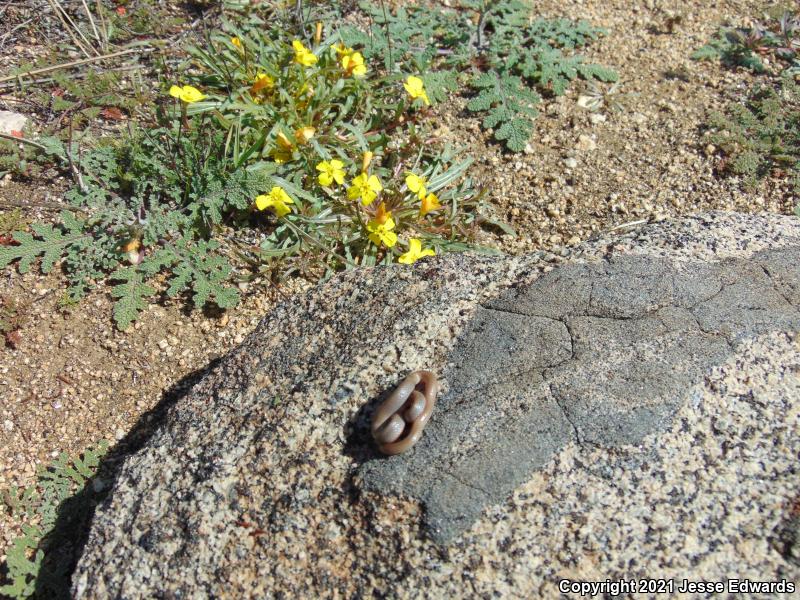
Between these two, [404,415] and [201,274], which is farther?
[201,274]

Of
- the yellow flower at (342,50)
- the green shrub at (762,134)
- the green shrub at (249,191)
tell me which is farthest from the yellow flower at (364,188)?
the green shrub at (762,134)

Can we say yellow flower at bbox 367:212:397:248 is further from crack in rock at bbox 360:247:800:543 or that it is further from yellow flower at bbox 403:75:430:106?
crack in rock at bbox 360:247:800:543

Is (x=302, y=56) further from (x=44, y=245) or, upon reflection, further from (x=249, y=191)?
(x=44, y=245)

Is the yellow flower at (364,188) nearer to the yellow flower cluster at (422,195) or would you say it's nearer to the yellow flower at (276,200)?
the yellow flower cluster at (422,195)

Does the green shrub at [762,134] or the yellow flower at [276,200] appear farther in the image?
the green shrub at [762,134]

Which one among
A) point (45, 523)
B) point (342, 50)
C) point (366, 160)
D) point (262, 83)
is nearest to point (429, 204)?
point (366, 160)

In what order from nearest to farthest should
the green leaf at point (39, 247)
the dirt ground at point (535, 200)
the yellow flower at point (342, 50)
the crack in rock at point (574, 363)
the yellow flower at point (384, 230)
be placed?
1. the crack in rock at point (574, 363)
2. the dirt ground at point (535, 200)
3. the green leaf at point (39, 247)
4. the yellow flower at point (384, 230)
5. the yellow flower at point (342, 50)

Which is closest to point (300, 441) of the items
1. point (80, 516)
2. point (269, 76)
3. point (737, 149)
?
point (80, 516)
